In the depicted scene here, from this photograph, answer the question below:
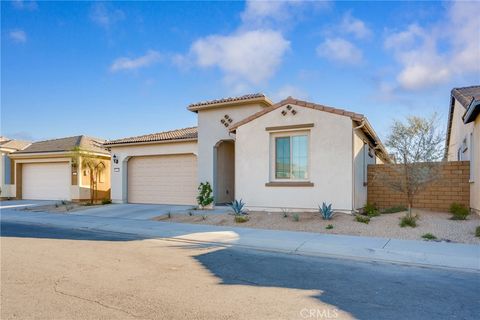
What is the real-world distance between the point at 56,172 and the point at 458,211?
2268 cm

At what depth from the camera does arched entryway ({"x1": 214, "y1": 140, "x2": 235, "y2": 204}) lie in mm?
16906

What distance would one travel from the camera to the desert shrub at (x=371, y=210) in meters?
12.7

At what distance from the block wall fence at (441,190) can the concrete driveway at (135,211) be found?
680cm

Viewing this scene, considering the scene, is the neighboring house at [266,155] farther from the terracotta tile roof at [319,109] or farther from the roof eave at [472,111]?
the roof eave at [472,111]

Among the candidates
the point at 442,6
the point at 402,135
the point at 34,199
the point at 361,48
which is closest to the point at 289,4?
the point at 361,48

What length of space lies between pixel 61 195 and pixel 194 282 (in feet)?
66.4

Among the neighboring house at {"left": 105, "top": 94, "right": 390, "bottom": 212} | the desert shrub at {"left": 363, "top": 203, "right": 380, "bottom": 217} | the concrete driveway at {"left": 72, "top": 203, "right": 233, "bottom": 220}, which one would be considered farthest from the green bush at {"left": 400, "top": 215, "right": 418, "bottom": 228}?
the concrete driveway at {"left": 72, "top": 203, "right": 233, "bottom": 220}

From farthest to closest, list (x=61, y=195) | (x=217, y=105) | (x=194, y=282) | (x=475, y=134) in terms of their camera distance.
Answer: (x=61, y=195), (x=217, y=105), (x=475, y=134), (x=194, y=282)

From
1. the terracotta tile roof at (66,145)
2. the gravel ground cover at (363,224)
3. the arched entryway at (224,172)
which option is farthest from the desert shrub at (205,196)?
the terracotta tile roof at (66,145)

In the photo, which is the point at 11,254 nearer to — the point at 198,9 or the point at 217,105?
the point at 198,9

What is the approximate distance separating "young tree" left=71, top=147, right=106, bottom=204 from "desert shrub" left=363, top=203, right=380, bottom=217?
583 inches

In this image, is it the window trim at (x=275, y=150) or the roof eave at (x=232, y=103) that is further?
the roof eave at (x=232, y=103)

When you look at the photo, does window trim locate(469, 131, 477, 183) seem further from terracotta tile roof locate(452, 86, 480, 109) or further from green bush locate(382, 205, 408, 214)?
green bush locate(382, 205, 408, 214)

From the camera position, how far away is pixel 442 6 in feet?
36.7
